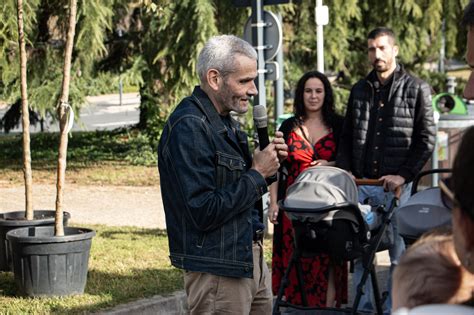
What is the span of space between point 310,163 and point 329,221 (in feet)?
3.27

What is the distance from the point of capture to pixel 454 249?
2.03m

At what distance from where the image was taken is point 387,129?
273 inches

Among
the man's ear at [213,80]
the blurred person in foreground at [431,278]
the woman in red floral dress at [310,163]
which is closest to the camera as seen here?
the blurred person in foreground at [431,278]

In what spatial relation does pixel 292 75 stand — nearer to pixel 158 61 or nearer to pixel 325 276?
pixel 158 61

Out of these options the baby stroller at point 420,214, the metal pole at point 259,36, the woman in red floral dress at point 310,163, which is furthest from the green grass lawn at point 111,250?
the baby stroller at point 420,214

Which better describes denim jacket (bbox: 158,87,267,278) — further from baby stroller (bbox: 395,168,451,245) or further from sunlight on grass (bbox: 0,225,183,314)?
sunlight on grass (bbox: 0,225,183,314)

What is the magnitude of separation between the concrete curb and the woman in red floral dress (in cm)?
80

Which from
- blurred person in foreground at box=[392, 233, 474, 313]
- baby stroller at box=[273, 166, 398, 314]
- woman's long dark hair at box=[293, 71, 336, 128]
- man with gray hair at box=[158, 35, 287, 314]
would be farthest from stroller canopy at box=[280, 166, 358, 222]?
blurred person in foreground at box=[392, 233, 474, 313]

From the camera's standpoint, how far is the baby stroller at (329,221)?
6121mm

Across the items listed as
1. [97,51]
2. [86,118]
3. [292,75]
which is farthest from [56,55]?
[86,118]

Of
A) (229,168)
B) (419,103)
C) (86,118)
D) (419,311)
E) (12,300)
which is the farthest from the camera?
(86,118)

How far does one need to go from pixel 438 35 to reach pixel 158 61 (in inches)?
241

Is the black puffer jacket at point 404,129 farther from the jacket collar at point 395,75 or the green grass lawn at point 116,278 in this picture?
the green grass lawn at point 116,278

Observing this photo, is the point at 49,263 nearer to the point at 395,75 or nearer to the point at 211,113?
the point at 395,75
